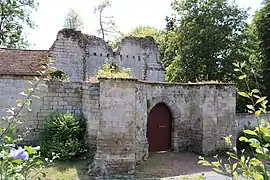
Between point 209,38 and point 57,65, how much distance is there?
38.2 feet

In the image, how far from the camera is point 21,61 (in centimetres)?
1470

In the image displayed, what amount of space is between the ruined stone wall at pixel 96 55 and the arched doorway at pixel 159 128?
5781 mm

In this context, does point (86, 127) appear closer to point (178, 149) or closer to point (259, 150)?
point (178, 149)

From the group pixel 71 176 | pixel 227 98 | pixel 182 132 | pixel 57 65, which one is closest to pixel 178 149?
pixel 182 132

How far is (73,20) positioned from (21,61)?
20.1 metres

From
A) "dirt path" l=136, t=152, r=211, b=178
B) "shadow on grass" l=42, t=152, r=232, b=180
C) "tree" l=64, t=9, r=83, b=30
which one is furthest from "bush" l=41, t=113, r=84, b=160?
"tree" l=64, t=9, r=83, b=30

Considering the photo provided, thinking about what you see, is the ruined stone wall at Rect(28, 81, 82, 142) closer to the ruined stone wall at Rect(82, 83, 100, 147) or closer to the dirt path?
the ruined stone wall at Rect(82, 83, 100, 147)

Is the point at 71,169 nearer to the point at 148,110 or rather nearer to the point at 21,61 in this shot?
the point at 148,110

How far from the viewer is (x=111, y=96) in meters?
9.41

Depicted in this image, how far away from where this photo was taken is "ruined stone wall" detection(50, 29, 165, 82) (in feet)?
52.5

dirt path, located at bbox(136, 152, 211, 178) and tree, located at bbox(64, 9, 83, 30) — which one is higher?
tree, located at bbox(64, 9, 83, 30)

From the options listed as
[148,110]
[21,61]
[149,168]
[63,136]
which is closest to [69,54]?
[21,61]

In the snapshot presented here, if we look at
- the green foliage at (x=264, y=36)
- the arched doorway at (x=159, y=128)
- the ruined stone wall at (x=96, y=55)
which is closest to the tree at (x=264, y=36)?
the green foliage at (x=264, y=36)

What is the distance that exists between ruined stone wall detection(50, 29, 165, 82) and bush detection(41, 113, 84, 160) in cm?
575
